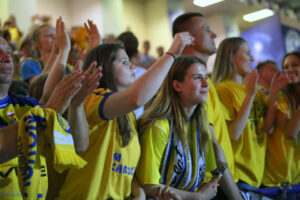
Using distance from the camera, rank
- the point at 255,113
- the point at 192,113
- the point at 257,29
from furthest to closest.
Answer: the point at 257,29 → the point at 255,113 → the point at 192,113

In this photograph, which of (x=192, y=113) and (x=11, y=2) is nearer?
(x=192, y=113)

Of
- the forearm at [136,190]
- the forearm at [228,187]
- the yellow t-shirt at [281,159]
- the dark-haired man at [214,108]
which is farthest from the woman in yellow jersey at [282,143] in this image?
the forearm at [136,190]

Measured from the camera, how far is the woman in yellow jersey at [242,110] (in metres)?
2.33

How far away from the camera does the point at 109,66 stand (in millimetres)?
1681

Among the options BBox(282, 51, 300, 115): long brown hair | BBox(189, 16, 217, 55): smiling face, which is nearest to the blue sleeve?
BBox(189, 16, 217, 55): smiling face

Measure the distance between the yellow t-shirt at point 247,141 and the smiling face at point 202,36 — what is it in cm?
29

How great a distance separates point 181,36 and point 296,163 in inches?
66.5

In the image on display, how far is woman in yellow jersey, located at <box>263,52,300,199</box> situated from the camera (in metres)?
2.60

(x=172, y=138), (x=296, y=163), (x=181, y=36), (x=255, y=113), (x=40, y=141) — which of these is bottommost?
(x=296, y=163)

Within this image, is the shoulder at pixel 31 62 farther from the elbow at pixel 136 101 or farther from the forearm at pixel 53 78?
the elbow at pixel 136 101

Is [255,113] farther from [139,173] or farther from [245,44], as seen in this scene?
[139,173]

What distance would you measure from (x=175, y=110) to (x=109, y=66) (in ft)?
1.51

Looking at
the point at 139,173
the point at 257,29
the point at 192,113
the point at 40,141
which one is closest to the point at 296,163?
the point at 192,113

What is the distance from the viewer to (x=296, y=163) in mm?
2672
